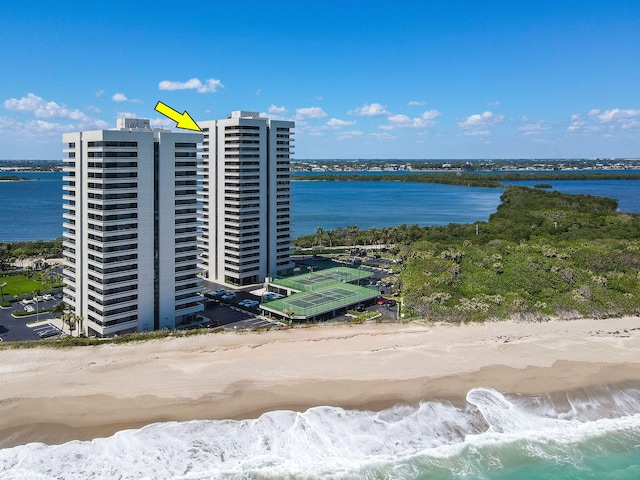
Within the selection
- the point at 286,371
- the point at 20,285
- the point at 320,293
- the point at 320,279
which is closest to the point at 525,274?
the point at 320,279

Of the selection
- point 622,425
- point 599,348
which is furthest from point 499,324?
point 622,425

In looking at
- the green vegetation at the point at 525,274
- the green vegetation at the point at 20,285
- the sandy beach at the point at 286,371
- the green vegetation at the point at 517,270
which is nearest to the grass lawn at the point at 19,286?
the green vegetation at the point at 20,285

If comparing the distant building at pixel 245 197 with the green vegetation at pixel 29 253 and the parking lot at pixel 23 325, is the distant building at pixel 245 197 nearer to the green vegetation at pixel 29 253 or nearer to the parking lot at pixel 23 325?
the parking lot at pixel 23 325

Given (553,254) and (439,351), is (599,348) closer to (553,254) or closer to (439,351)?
(439,351)

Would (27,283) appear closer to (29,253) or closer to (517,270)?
(29,253)

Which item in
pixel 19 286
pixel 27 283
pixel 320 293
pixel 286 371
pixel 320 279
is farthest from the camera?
pixel 27 283

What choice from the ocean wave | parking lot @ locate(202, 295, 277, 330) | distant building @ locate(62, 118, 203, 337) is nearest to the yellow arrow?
distant building @ locate(62, 118, 203, 337)
